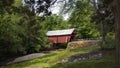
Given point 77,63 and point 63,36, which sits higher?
point 63,36

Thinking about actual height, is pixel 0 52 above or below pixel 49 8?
below

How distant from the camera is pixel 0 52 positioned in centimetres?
3466

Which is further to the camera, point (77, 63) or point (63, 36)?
point (63, 36)

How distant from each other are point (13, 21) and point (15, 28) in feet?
3.35

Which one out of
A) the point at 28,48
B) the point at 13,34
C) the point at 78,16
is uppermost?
the point at 78,16

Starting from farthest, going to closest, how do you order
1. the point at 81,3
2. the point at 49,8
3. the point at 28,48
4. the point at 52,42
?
1. the point at 52,42
2. the point at 28,48
3. the point at 81,3
4. the point at 49,8

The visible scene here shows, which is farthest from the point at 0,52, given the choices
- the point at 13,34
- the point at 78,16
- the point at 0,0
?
the point at 0,0

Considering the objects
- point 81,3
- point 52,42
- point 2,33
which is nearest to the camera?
point 81,3

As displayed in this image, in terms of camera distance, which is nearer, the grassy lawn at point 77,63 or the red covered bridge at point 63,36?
the grassy lawn at point 77,63

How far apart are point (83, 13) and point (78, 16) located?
2.78ft

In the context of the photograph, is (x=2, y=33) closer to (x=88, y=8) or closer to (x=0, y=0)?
(x=88, y=8)

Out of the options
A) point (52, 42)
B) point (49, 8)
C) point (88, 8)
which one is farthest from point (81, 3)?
point (52, 42)

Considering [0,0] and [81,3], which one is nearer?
[0,0]

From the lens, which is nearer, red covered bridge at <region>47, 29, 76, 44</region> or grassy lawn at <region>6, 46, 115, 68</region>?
grassy lawn at <region>6, 46, 115, 68</region>
